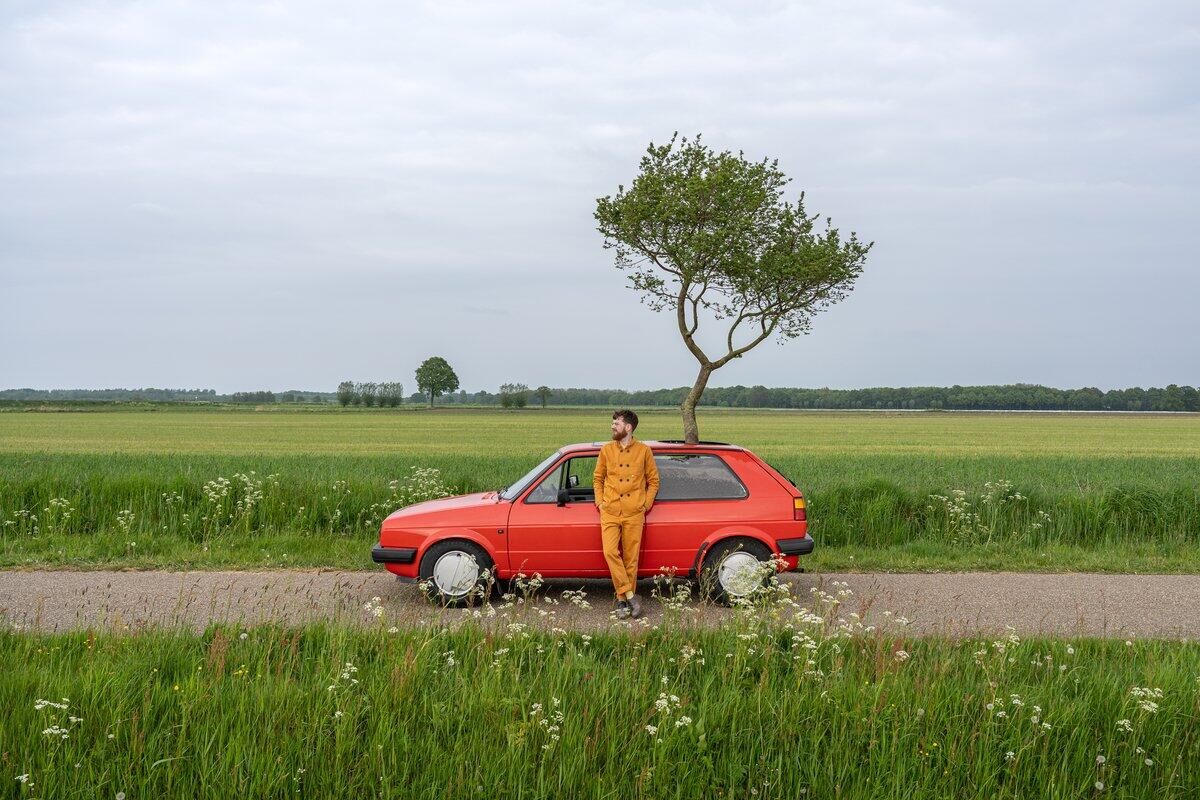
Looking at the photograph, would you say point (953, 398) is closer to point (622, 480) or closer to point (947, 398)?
point (947, 398)

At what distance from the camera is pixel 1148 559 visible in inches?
440

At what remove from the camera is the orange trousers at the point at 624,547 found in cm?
790

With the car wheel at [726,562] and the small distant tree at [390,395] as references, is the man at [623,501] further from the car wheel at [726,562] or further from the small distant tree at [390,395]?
the small distant tree at [390,395]

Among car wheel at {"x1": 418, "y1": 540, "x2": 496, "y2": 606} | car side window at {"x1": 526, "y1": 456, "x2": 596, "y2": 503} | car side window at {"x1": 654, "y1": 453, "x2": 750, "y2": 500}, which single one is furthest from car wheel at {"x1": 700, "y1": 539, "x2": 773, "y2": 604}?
car wheel at {"x1": 418, "y1": 540, "x2": 496, "y2": 606}

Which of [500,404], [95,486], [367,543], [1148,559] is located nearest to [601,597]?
[367,543]

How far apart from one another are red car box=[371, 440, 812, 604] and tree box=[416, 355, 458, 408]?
137 m

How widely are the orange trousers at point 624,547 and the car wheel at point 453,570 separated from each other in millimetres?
1202

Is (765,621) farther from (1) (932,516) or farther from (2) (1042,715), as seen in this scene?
(1) (932,516)

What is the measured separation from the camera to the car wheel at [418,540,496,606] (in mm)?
8320

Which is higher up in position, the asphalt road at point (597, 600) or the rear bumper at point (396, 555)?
the rear bumper at point (396, 555)

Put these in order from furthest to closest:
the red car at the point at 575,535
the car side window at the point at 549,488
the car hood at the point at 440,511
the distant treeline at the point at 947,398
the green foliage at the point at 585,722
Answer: the distant treeline at the point at 947,398 < the car side window at the point at 549,488 < the car hood at the point at 440,511 < the red car at the point at 575,535 < the green foliage at the point at 585,722

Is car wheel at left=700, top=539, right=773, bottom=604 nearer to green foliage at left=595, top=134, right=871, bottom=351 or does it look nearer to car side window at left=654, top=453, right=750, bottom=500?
car side window at left=654, top=453, right=750, bottom=500

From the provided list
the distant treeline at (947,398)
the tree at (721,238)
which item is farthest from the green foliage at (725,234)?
the distant treeline at (947,398)

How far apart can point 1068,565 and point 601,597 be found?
242 inches
